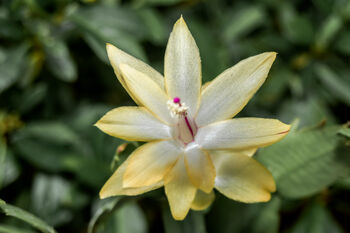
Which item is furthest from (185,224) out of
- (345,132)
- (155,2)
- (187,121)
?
(155,2)

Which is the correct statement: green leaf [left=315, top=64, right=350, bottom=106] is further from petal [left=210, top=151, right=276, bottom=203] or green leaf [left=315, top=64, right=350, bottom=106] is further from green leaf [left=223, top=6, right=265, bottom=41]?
petal [left=210, top=151, right=276, bottom=203]

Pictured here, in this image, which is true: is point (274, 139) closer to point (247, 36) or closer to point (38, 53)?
point (38, 53)

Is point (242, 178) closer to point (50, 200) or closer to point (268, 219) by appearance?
point (268, 219)

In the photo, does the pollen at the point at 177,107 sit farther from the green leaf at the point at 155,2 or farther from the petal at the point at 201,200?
the green leaf at the point at 155,2

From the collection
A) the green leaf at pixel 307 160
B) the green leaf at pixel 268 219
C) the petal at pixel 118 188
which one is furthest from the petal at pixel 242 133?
the green leaf at pixel 268 219

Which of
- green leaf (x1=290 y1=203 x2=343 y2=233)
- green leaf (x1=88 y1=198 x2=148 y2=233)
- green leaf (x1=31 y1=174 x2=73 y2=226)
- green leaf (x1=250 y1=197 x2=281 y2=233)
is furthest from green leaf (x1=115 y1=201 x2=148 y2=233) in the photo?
green leaf (x1=290 y1=203 x2=343 y2=233)

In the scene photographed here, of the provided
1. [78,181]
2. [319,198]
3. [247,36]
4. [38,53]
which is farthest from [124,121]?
[247,36]

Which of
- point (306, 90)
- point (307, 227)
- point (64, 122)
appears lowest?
point (307, 227)
